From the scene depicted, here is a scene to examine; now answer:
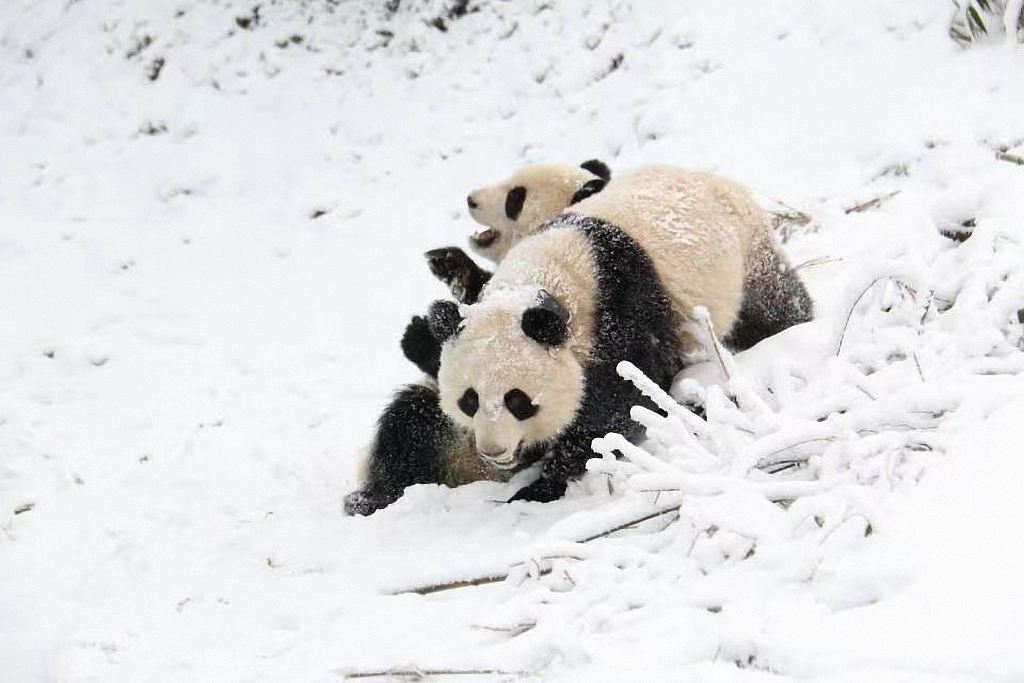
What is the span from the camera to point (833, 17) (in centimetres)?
753

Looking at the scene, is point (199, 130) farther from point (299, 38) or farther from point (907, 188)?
point (907, 188)

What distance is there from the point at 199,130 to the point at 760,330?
252 inches

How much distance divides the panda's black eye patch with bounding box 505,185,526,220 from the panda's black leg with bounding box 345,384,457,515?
143 centimetres

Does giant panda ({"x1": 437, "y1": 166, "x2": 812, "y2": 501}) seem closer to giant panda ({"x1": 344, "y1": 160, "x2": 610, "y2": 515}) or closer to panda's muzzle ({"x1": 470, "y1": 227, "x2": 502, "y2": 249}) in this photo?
giant panda ({"x1": 344, "y1": 160, "x2": 610, "y2": 515})

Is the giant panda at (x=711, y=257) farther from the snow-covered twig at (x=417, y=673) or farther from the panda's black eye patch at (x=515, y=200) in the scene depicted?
the snow-covered twig at (x=417, y=673)

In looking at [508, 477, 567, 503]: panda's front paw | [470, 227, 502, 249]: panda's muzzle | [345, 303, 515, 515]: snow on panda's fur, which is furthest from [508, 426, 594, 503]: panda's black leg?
[470, 227, 502, 249]: panda's muzzle

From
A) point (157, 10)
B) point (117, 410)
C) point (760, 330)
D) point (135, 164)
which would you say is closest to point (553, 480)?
point (760, 330)

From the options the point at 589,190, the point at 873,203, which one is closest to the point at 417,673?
the point at 589,190

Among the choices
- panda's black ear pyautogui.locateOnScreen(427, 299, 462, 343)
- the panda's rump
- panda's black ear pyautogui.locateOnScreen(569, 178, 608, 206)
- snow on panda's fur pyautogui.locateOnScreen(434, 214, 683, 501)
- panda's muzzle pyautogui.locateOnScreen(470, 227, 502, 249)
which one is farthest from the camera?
panda's muzzle pyautogui.locateOnScreen(470, 227, 502, 249)

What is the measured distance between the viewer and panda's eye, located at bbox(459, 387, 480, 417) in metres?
3.43

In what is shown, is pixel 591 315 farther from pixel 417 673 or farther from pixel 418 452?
pixel 417 673

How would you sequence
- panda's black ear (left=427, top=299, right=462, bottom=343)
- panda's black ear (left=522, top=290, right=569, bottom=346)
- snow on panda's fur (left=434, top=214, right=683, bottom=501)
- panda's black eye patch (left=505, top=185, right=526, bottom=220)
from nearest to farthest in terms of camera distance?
panda's black ear (left=522, top=290, right=569, bottom=346), snow on panda's fur (left=434, top=214, right=683, bottom=501), panda's black ear (left=427, top=299, right=462, bottom=343), panda's black eye patch (left=505, top=185, right=526, bottom=220)

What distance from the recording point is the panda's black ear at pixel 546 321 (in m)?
3.26

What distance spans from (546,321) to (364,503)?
4.38ft
